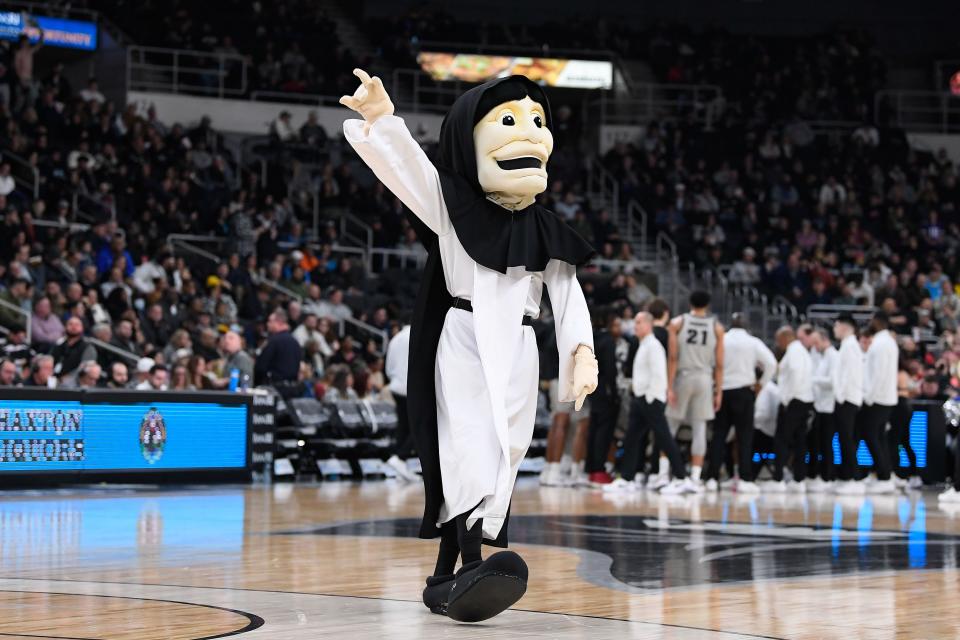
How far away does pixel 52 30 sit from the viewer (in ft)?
82.0

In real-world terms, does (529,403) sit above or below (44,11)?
below

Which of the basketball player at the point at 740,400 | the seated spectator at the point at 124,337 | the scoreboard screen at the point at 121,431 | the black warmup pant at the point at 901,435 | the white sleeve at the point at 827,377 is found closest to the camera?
the scoreboard screen at the point at 121,431

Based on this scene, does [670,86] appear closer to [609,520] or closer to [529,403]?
[609,520]

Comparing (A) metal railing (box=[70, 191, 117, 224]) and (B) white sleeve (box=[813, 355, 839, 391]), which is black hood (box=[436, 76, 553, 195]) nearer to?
(B) white sleeve (box=[813, 355, 839, 391])

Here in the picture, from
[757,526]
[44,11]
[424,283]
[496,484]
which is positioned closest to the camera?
[496,484]

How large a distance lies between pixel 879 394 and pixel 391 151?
10750 mm

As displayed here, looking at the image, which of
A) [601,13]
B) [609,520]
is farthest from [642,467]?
[601,13]

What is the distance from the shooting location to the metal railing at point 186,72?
25.8 metres

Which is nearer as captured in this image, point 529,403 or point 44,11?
point 529,403

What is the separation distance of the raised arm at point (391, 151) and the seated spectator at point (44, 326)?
36.4 feet

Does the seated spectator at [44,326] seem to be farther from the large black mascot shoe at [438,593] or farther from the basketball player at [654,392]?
the large black mascot shoe at [438,593]

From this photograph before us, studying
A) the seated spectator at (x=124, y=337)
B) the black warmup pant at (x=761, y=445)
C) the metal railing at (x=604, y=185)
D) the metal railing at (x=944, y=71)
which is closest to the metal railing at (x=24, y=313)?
the seated spectator at (x=124, y=337)

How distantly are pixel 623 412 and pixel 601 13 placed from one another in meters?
20.5

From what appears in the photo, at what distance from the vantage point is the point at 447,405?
5.64 meters
